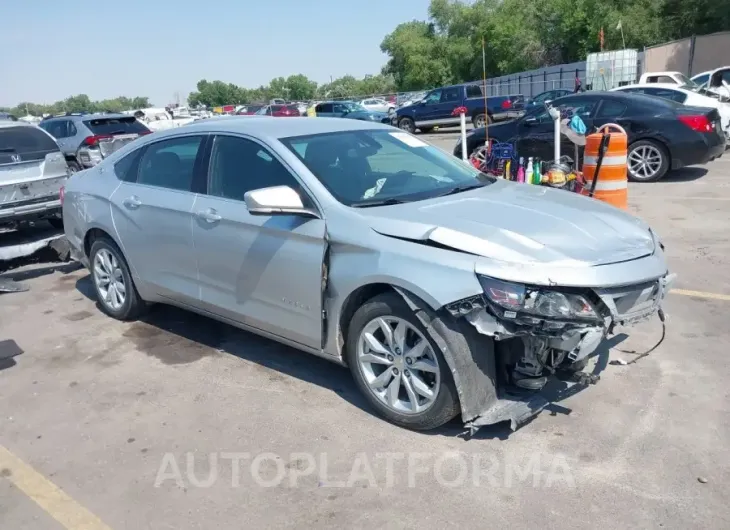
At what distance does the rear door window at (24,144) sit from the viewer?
26.8ft

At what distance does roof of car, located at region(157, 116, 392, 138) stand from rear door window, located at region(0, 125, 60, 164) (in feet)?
12.3

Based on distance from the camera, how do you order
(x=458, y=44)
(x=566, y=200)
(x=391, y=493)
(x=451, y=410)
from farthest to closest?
1. (x=458, y=44)
2. (x=566, y=200)
3. (x=451, y=410)
4. (x=391, y=493)

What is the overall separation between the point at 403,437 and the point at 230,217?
74.7 inches

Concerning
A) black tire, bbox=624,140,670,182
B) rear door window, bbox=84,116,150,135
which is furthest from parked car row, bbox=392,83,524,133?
black tire, bbox=624,140,670,182

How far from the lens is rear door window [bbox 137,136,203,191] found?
5.11 meters

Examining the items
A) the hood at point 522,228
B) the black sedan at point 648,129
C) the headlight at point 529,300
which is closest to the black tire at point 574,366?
the headlight at point 529,300

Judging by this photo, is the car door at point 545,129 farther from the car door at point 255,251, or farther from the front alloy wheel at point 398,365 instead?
the front alloy wheel at point 398,365

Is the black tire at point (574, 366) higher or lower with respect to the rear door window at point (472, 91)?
higher

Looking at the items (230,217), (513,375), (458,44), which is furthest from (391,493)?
(458,44)

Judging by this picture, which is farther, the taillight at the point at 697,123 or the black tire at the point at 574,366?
the taillight at the point at 697,123

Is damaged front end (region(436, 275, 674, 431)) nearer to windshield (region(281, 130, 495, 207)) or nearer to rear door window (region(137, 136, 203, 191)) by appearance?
windshield (region(281, 130, 495, 207))

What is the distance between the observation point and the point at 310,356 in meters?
5.07

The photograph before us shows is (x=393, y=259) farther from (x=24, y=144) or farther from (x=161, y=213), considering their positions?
(x=24, y=144)

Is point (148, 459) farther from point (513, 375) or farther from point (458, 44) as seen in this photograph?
point (458, 44)
